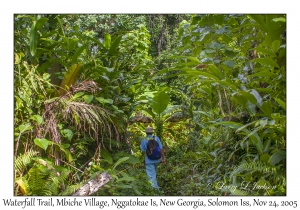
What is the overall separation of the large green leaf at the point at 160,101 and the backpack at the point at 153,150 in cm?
38

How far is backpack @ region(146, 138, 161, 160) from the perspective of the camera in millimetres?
3730

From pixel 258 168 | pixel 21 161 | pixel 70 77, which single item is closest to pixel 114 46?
pixel 70 77

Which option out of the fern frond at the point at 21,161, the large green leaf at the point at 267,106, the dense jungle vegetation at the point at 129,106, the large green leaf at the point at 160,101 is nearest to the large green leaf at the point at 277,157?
the dense jungle vegetation at the point at 129,106

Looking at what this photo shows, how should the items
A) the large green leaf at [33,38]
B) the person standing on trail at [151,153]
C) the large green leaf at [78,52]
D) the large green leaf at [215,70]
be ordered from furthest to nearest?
the person standing on trail at [151,153] < the large green leaf at [78,52] < the large green leaf at [33,38] < the large green leaf at [215,70]

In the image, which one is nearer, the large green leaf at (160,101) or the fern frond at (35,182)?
the fern frond at (35,182)

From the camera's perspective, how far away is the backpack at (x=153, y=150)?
3.73m

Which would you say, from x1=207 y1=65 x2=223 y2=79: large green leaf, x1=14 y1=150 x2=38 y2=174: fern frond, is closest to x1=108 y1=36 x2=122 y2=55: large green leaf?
x1=207 y1=65 x2=223 y2=79: large green leaf

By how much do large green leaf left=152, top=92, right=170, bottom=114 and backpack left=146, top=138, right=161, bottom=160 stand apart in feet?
1.23

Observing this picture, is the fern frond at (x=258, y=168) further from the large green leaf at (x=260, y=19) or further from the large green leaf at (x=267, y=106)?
the large green leaf at (x=260, y=19)

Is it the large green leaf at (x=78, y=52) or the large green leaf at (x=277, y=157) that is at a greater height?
the large green leaf at (x=78, y=52)

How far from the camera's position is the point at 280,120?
6.31 feet

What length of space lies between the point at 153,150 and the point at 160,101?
58 cm

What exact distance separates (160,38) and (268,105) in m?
4.86
